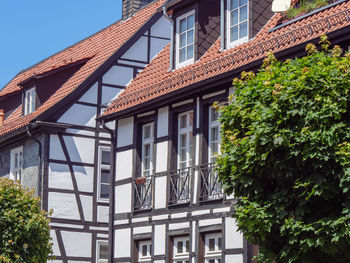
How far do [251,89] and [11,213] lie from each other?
8.91 m

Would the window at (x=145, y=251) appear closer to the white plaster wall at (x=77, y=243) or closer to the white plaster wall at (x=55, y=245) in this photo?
the white plaster wall at (x=55, y=245)

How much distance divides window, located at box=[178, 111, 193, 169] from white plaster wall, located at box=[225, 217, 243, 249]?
2278 mm

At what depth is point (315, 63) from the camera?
13.2m

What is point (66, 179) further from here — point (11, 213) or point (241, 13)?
point (241, 13)

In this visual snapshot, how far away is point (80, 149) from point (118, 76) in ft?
8.41

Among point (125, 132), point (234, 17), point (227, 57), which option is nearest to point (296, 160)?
point (227, 57)

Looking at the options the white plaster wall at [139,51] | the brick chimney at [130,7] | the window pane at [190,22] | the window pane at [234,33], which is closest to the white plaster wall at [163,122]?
the window pane at [190,22]

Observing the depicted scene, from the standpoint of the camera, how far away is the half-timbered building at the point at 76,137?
26.5 m

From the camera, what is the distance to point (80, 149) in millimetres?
27266

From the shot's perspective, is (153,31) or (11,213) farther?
(153,31)

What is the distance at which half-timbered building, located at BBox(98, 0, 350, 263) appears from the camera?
62.7 feet

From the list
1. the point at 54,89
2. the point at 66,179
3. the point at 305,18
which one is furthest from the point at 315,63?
the point at 54,89

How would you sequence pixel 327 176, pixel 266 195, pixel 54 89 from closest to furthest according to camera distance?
pixel 327 176
pixel 266 195
pixel 54 89

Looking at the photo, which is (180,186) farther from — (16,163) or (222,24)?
(16,163)
